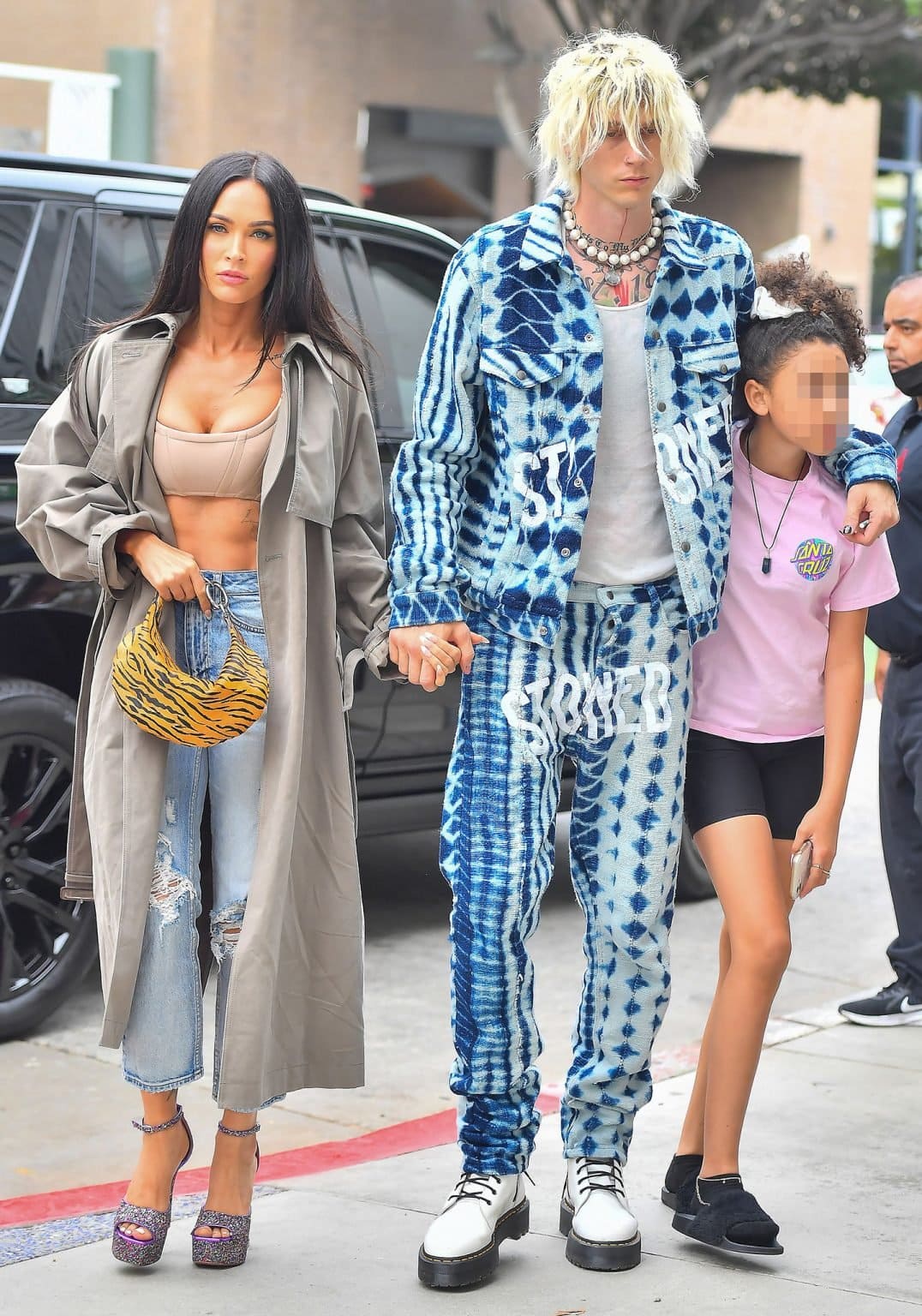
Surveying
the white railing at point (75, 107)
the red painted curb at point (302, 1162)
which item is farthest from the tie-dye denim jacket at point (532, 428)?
the white railing at point (75, 107)

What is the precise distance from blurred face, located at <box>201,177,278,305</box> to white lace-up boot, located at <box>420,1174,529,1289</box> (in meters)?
1.68

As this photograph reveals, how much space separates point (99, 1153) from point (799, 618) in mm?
2012

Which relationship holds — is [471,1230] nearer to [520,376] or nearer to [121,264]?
[520,376]

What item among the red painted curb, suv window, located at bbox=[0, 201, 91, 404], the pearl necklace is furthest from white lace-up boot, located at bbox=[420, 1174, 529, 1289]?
suv window, located at bbox=[0, 201, 91, 404]

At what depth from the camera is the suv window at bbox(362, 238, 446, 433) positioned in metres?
5.80

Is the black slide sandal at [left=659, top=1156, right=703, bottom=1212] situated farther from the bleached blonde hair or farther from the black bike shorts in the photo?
the bleached blonde hair

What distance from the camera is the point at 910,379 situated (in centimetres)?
511

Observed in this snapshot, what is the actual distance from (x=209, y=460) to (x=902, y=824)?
274 cm

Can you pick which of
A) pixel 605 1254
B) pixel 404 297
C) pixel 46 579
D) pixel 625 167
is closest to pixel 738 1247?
pixel 605 1254

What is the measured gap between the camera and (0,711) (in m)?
4.77

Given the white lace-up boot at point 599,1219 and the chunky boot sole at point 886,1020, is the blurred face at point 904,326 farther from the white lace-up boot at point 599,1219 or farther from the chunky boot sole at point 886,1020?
the white lace-up boot at point 599,1219

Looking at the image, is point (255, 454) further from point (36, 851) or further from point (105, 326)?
point (36, 851)

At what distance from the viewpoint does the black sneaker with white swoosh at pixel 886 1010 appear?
17.2 ft

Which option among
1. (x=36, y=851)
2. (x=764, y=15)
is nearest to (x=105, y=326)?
(x=36, y=851)
